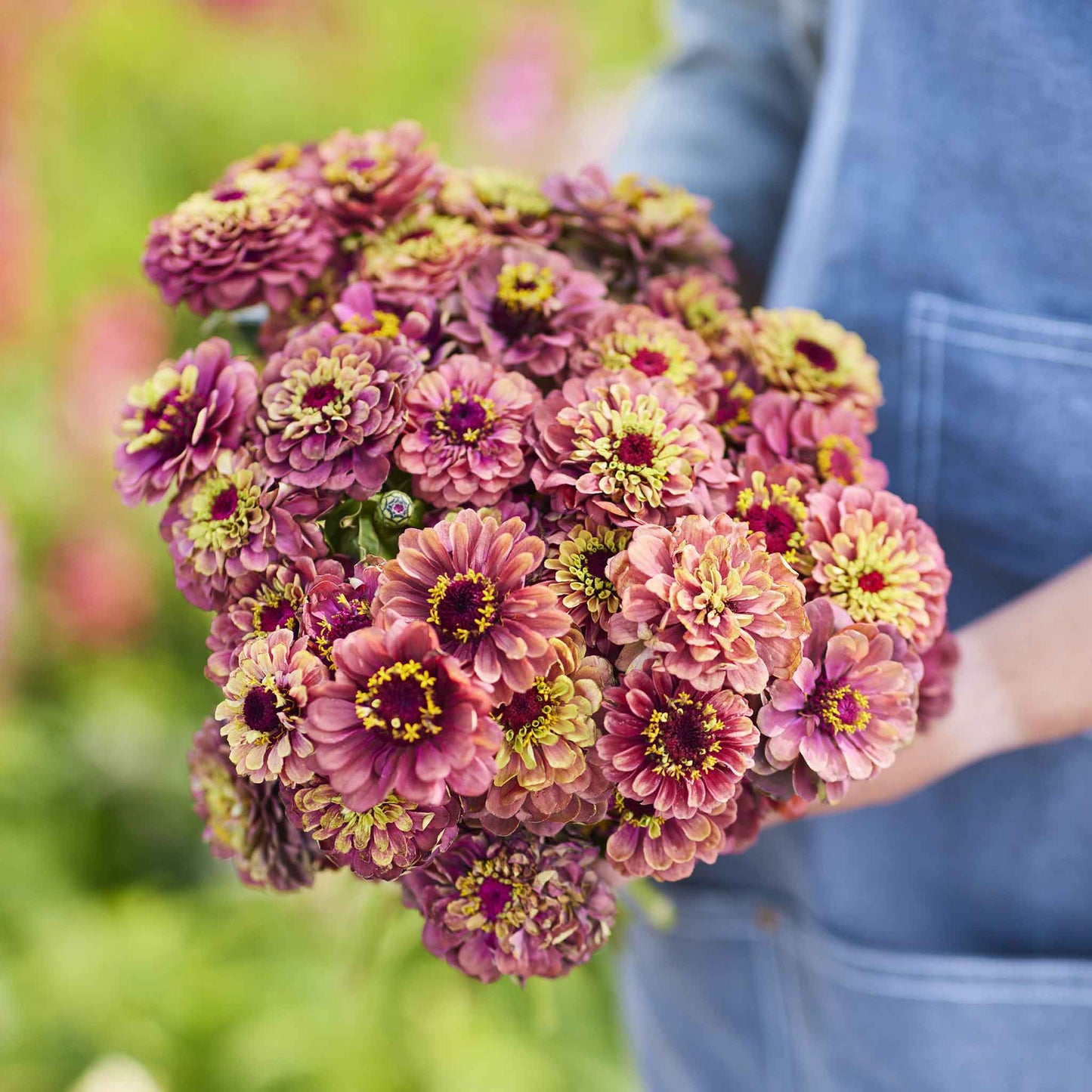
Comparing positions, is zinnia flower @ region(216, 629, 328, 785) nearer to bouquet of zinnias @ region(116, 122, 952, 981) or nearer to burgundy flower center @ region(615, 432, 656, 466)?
bouquet of zinnias @ region(116, 122, 952, 981)

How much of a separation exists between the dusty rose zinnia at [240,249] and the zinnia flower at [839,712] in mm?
262

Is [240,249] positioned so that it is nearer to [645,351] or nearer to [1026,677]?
[645,351]

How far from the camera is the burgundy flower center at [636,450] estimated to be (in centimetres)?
34

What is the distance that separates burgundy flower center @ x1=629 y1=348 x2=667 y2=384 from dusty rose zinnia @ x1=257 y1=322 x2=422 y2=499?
0.09m

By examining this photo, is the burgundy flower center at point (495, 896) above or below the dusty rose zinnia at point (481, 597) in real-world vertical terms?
below

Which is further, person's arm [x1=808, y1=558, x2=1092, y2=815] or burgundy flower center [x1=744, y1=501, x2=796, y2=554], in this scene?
person's arm [x1=808, y1=558, x2=1092, y2=815]

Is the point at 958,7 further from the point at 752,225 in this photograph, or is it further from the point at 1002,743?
the point at 1002,743

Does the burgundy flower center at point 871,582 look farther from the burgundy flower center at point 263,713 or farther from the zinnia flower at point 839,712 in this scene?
the burgundy flower center at point 263,713

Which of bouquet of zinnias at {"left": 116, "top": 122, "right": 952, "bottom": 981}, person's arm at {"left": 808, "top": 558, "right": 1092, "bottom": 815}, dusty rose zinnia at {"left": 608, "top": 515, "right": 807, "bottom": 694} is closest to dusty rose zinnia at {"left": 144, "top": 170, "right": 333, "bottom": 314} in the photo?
bouquet of zinnias at {"left": 116, "top": 122, "right": 952, "bottom": 981}

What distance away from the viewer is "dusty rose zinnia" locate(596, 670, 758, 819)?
0.31 meters

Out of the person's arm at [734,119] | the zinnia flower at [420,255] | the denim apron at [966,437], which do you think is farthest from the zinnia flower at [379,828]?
the person's arm at [734,119]

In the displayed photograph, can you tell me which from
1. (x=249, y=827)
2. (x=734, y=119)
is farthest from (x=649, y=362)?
(x=734, y=119)

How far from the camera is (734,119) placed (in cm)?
78

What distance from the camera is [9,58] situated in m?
1.29
